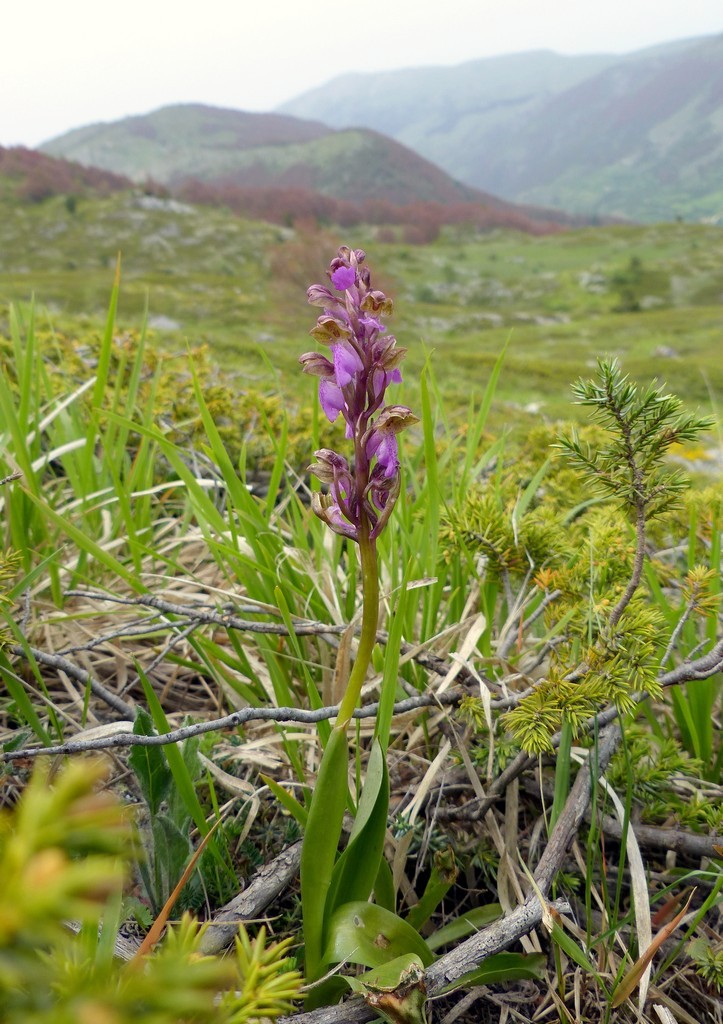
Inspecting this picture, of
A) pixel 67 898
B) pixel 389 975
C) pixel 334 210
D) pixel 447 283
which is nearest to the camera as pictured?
pixel 67 898

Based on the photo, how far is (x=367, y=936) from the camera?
3.16 feet

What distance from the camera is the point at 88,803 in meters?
0.30

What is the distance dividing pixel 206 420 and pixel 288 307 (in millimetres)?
39402

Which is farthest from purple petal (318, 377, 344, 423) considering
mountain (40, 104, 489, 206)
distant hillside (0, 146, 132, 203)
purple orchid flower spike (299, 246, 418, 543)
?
mountain (40, 104, 489, 206)

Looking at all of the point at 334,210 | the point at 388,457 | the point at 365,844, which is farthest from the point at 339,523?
the point at 334,210

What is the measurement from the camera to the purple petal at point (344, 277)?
102cm

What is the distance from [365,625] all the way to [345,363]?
0.40 meters

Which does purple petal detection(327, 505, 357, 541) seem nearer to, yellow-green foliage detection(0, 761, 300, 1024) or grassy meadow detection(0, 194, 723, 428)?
yellow-green foliage detection(0, 761, 300, 1024)

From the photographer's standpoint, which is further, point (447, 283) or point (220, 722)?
point (447, 283)

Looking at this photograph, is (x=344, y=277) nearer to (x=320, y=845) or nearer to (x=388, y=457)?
(x=388, y=457)

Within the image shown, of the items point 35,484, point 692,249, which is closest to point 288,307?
point 35,484

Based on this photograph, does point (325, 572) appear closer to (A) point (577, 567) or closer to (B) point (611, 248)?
(A) point (577, 567)

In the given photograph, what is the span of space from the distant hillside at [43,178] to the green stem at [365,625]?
242ft

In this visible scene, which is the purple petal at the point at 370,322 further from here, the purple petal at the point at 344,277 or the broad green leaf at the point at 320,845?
the broad green leaf at the point at 320,845
